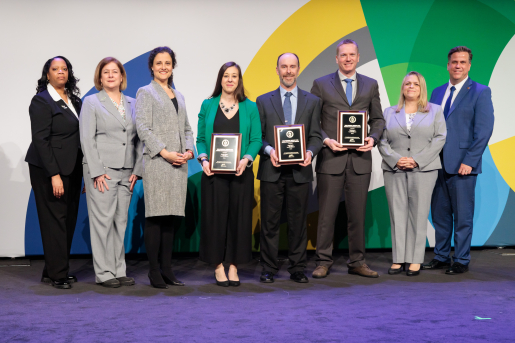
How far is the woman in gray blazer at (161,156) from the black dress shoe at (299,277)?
883mm

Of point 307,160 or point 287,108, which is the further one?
point 287,108

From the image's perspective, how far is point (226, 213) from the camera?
354cm

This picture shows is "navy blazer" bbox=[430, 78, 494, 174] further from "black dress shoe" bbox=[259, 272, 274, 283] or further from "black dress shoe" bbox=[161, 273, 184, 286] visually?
"black dress shoe" bbox=[161, 273, 184, 286]

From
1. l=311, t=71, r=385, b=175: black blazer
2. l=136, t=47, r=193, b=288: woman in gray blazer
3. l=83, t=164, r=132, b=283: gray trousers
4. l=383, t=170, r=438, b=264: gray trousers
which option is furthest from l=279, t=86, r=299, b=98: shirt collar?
l=83, t=164, r=132, b=283: gray trousers

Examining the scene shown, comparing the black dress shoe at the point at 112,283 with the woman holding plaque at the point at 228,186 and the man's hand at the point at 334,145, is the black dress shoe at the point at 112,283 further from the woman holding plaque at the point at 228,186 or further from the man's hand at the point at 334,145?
the man's hand at the point at 334,145

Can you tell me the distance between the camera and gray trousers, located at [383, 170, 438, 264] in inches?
154

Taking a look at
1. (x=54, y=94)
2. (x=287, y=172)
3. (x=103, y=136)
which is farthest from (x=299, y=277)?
(x=54, y=94)

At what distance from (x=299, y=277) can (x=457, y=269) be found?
1.39 meters

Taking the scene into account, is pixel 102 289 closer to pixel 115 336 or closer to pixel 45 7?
pixel 115 336

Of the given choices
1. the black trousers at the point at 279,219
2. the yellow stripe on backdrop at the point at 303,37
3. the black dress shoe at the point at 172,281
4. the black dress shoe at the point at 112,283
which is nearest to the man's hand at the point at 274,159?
the black trousers at the point at 279,219

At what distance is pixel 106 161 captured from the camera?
3.43 metres

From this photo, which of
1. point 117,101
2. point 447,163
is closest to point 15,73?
point 117,101

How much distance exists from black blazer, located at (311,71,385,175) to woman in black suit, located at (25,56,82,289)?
1.93 m

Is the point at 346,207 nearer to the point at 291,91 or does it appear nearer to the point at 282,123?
the point at 282,123
